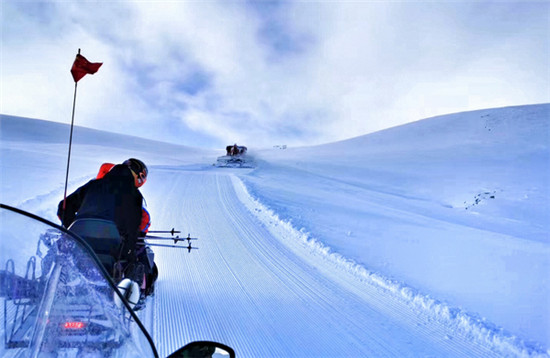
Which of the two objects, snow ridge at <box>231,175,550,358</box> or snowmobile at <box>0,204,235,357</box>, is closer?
snowmobile at <box>0,204,235,357</box>

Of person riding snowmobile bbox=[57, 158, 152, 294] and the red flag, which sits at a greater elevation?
the red flag

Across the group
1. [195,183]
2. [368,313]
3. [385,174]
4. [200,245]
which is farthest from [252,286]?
[385,174]

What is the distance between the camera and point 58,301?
4.53 ft

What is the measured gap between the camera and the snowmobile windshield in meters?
1.27

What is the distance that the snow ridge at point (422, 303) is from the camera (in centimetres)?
371

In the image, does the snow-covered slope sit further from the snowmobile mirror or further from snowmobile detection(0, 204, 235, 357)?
snowmobile detection(0, 204, 235, 357)

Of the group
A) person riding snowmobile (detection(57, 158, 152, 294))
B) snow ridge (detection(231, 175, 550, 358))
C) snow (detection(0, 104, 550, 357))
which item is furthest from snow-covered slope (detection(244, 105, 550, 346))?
person riding snowmobile (detection(57, 158, 152, 294))

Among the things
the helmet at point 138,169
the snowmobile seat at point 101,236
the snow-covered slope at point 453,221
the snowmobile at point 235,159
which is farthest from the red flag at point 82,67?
the snowmobile at point 235,159

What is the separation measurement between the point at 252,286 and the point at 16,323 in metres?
3.77

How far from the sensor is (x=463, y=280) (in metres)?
5.55

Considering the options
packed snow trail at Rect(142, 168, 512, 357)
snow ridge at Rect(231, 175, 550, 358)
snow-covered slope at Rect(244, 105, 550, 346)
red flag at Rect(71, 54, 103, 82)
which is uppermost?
red flag at Rect(71, 54, 103, 82)

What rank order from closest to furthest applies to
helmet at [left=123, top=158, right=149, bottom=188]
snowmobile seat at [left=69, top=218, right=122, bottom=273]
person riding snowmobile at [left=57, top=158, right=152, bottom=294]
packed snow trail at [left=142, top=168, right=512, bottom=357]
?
snowmobile seat at [left=69, top=218, right=122, bottom=273], person riding snowmobile at [left=57, top=158, right=152, bottom=294], packed snow trail at [left=142, top=168, right=512, bottom=357], helmet at [left=123, top=158, right=149, bottom=188]

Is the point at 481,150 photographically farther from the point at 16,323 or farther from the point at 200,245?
the point at 16,323

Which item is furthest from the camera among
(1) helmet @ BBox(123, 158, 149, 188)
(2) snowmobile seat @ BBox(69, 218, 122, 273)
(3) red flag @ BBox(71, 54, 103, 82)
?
(1) helmet @ BBox(123, 158, 149, 188)
